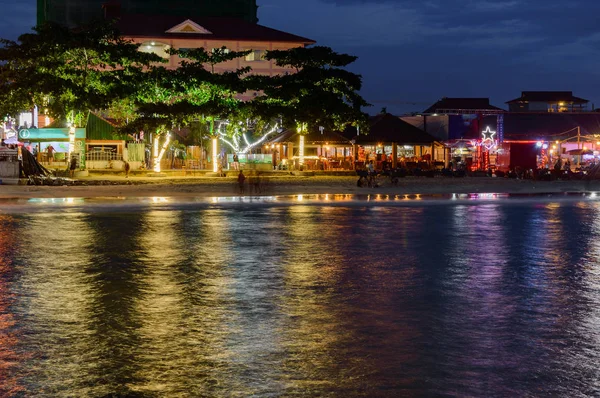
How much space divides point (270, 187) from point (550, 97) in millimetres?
77495

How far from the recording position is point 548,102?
106m

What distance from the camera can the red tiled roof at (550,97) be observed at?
345ft

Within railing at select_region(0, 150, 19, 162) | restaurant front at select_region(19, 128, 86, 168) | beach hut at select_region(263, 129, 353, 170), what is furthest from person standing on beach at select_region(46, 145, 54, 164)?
beach hut at select_region(263, 129, 353, 170)

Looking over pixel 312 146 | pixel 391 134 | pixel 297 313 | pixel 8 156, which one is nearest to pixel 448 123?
pixel 391 134

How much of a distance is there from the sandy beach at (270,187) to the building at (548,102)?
Result: 60.3 metres

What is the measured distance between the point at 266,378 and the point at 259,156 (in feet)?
174

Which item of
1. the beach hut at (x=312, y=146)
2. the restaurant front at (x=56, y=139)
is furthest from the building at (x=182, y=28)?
the restaurant front at (x=56, y=139)

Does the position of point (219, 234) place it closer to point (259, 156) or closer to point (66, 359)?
point (66, 359)

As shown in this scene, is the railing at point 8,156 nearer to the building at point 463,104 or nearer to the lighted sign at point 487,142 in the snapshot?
the lighted sign at point 487,142

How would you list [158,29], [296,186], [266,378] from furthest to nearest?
[158,29], [296,186], [266,378]

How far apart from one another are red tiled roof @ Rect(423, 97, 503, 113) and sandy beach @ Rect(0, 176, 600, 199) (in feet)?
176

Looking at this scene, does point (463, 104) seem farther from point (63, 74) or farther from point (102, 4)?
point (63, 74)

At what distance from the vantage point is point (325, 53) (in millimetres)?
49656

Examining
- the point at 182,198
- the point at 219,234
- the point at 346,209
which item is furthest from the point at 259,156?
the point at 219,234
